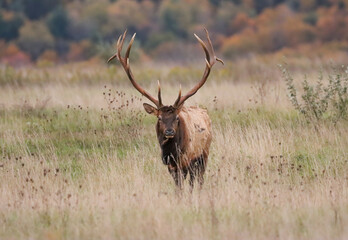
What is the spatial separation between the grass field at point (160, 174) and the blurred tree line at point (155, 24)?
2356cm

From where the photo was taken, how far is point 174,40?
48281 millimetres

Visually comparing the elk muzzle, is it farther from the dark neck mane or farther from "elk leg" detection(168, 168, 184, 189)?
"elk leg" detection(168, 168, 184, 189)

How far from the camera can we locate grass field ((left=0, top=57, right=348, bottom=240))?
331 inches

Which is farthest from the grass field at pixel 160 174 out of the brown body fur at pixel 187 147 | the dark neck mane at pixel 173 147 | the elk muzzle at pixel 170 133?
the elk muzzle at pixel 170 133

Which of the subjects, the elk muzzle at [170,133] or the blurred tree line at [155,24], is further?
the blurred tree line at [155,24]

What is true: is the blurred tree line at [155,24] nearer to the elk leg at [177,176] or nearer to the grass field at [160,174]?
the grass field at [160,174]

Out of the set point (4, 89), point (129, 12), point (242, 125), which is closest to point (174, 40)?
point (129, 12)

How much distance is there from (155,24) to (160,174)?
43.1 meters

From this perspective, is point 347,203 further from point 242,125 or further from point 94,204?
point 242,125

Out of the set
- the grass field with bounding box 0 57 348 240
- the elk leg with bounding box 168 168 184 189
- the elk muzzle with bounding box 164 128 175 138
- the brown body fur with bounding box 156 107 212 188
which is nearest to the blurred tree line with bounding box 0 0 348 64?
the grass field with bounding box 0 57 348 240

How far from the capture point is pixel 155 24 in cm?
5356

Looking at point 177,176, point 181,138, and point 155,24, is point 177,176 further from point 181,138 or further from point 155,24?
point 155,24

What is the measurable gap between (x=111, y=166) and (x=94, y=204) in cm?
210

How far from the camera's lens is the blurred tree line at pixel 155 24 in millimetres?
41562
